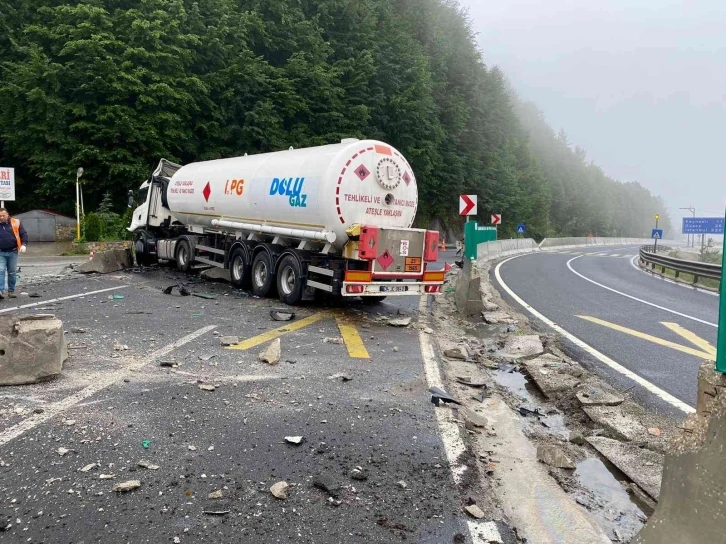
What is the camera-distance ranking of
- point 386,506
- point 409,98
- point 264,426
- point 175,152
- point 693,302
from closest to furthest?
point 386,506, point 264,426, point 693,302, point 175,152, point 409,98

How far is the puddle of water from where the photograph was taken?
356 cm

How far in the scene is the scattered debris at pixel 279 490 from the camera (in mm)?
3545

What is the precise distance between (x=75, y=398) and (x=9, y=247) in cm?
785

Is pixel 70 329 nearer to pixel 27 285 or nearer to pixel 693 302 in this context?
pixel 27 285

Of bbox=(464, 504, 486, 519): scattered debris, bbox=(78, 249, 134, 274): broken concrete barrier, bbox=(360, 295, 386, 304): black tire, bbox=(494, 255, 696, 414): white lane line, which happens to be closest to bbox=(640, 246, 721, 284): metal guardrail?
bbox=(494, 255, 696, 414): white lane line

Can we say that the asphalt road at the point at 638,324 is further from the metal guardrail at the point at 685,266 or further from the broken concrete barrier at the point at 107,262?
the broken concrete barrier at the point at 107,262

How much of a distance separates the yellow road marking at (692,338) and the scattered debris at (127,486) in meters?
8.04

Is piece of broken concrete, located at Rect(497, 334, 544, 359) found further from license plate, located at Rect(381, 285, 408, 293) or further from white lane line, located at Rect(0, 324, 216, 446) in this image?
white lane line, located at Rect(0, 324, 216, 446)

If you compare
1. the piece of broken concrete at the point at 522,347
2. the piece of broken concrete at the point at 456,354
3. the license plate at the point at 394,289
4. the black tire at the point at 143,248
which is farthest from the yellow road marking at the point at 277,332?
the black tire at the point at 143,248

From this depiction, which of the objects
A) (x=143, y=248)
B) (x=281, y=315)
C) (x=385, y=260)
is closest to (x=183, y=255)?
(x=143, y=248)

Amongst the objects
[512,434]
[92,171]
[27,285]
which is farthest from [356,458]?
[92,171]

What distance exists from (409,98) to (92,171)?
22.5 m

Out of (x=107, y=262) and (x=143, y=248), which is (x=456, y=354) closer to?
(x=107, y=262)

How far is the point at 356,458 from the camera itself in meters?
4.14
